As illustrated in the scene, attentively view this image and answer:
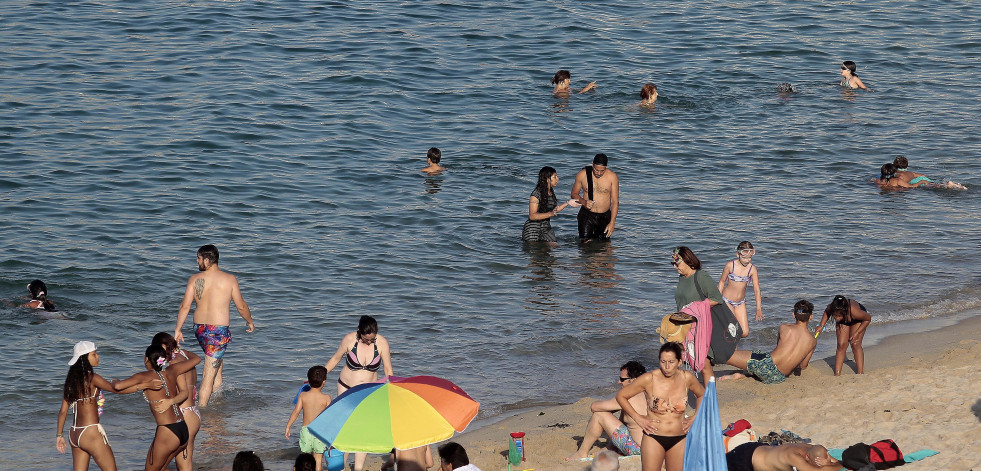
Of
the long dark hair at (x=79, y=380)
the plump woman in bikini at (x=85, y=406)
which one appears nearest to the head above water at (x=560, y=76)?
the plump woman in bikini at (x=85, y=406)

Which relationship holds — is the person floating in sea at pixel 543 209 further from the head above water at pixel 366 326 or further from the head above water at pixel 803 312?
the head above water at pixel 366 326

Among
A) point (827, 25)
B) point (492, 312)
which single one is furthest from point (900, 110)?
point (492, 312)

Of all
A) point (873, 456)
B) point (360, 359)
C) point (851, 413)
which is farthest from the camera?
point (851, 413)

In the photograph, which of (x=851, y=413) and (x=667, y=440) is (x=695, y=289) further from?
(x=667, y=440)

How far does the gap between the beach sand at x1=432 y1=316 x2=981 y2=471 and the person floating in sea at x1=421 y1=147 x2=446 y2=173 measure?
797cm

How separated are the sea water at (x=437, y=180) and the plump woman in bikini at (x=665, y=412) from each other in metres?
2.73

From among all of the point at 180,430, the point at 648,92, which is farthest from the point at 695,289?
the point at 648,92

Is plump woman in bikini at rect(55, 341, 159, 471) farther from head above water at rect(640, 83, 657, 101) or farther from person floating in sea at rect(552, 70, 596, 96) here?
head above water at rect(640, 83, 657, 101)

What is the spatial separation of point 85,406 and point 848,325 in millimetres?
7005

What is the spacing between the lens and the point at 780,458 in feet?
25.0

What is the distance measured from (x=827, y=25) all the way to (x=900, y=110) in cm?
724

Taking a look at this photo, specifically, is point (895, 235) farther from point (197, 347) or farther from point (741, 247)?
point (197, 347)

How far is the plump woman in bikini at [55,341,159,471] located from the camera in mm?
8133

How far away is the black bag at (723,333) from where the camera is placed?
34.8ft
